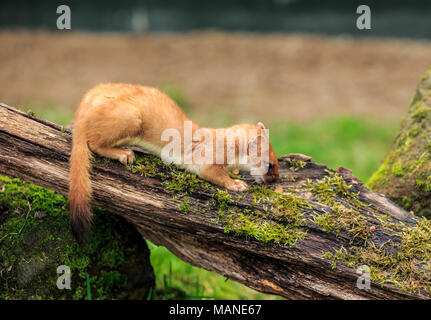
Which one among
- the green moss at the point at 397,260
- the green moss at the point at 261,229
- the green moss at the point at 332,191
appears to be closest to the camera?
the green moss at the point at 397,260

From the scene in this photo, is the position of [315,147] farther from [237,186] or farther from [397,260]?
[397,260]

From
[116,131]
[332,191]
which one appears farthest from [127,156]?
[332,191]

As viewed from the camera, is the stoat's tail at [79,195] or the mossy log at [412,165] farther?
the mossy log at [412,165]

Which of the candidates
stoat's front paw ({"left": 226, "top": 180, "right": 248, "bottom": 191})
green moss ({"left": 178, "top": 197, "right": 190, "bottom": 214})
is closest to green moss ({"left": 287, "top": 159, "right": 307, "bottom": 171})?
stoat's front paw ({"left": 226, "top": 180, "right": 248, "bottom": 191})

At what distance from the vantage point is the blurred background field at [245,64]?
10016mm

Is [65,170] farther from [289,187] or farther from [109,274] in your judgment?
[289,187]

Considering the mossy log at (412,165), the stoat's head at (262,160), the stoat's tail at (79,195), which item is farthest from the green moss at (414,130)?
the stoat's tail at (79,195)

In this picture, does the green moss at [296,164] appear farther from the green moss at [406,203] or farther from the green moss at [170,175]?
the green moss at [406,203]

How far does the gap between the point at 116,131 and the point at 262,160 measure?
1261 mm

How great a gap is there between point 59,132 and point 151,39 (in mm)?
9640

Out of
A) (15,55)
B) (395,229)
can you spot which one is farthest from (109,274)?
(15,55)
